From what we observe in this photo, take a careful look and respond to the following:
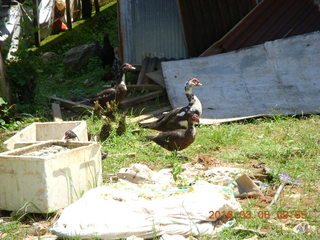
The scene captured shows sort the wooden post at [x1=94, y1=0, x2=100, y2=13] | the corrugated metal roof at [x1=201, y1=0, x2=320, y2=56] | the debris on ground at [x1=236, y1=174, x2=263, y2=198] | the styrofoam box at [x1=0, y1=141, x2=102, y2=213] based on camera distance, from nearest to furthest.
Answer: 1. the styrofoam box at [x1=0, y1=141, x2=102, y2=213]
2. the debris on ground at [x1=236, y1=174, x2=263, y2=198]
3. the corrugated metal roof at [x1=201, y1=0, x2=320, y2=56]
4. the wooden post at [x1=94, y1=0, x2=100, y2=13]

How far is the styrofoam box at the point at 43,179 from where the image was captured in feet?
18.7

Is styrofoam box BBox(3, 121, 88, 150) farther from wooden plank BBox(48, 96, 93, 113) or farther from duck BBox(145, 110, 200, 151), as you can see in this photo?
wooden plank BBox(48, 96, 93, 113)

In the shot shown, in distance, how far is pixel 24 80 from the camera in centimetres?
1116

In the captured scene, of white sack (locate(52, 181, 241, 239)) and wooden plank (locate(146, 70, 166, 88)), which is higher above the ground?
wooden plank (locate(146, 70, 166, 88))

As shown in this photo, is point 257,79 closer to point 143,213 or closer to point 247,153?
point 247,153

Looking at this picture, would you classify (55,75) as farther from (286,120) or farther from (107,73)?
(286,120)

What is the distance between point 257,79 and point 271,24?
1.62 m

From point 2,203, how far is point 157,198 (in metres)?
1.73

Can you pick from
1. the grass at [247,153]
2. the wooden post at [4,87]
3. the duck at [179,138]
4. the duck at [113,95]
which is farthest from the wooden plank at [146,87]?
the duck at [179,138]

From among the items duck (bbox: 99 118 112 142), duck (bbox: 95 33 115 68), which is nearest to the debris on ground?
duck (bbox: 99 118 112 142)

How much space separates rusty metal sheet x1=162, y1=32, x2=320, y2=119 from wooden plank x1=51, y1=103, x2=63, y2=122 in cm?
218

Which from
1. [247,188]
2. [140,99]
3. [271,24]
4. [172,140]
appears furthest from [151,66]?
[247,188]

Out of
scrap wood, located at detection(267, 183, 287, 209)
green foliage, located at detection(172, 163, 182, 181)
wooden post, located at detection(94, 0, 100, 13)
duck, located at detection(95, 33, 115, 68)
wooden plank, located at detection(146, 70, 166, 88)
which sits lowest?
scrap wood, located at detection(267, 183, 287, 209)

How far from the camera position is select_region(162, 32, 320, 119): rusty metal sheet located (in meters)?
9.99
